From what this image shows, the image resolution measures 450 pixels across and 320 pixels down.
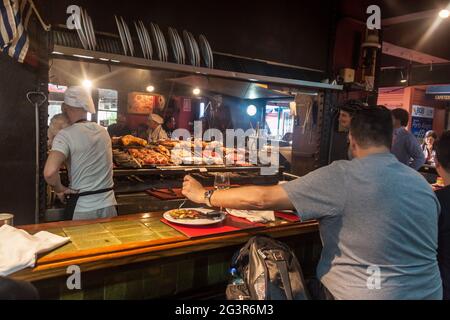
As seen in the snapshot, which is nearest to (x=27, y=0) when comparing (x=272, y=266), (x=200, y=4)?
(x=200, y=4)

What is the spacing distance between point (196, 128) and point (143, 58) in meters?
4.99

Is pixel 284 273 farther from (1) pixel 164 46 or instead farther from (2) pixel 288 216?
(1) pixel 164 46

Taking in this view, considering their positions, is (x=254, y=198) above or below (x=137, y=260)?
above

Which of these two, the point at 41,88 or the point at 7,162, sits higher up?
the point at 41,88

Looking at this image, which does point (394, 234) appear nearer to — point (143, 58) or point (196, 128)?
point (143, 58)

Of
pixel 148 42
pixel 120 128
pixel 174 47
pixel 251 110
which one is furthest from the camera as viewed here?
pixel 251 110

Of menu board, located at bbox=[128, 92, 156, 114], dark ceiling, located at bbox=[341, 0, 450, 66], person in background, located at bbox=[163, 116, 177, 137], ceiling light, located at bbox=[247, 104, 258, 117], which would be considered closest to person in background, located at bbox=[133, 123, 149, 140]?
menu board, located at bbox=[128, 92, 156, 114]

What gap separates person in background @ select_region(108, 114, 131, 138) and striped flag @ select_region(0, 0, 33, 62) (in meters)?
4.23

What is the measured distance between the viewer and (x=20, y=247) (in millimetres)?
1598

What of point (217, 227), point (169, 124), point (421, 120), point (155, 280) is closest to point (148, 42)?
point (217, 227)

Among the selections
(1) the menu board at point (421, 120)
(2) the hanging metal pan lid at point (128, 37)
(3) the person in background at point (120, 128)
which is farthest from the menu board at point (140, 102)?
(1) the menu board at point (421, 120)

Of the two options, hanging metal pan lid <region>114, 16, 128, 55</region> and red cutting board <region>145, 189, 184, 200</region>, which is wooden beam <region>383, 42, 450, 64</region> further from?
hanging metal pan lid <region>114, 16, 128, 55</region>

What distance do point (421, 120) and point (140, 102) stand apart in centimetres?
1022
